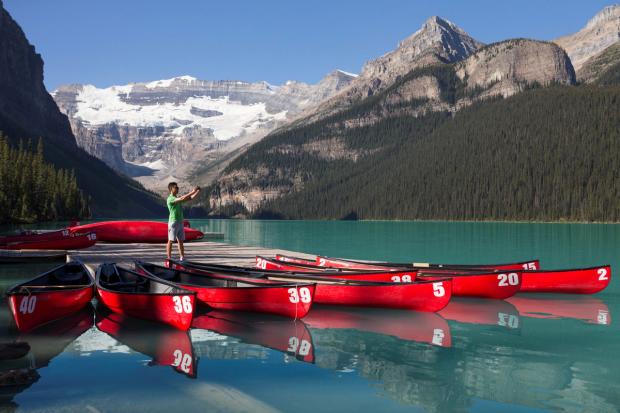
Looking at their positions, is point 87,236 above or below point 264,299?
above

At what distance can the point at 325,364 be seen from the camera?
48.9ft

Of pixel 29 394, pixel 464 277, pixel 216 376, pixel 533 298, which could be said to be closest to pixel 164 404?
pixel 216 376

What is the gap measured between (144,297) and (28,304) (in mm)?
3288

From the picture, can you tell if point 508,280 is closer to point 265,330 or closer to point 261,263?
point 265,330

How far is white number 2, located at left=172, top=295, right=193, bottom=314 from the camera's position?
17172 millimetres

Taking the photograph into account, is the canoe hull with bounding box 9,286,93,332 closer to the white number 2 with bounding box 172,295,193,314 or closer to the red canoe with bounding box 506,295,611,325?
the white number 2 with bounding box 172,295,193,314

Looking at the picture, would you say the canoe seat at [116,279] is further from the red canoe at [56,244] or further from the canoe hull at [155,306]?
the red canoe at [56,244]

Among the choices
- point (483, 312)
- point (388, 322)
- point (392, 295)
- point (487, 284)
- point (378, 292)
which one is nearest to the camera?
point (388, 322)

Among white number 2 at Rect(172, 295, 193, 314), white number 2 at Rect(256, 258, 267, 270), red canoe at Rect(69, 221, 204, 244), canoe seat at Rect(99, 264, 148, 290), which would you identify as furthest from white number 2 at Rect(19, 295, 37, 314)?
red canoe at Rect(69, 221, 204, 244)

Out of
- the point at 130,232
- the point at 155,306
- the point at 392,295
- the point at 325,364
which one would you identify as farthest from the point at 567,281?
the point at 130,232

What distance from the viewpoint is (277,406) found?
38.6 feet

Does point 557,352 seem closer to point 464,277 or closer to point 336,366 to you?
point 336,366

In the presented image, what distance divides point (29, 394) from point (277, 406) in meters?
5.16

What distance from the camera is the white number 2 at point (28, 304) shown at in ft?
55.6
